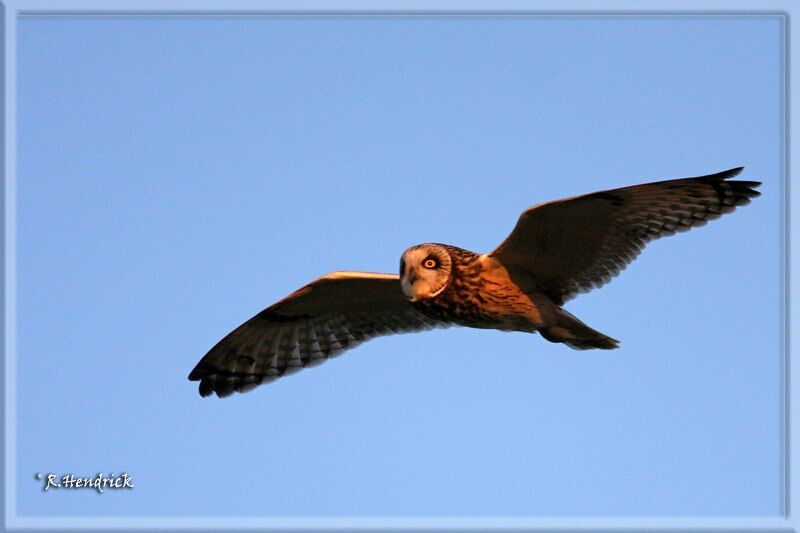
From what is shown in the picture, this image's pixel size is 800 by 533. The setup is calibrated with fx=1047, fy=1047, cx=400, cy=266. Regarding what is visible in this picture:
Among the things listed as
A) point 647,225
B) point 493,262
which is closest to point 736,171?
point 647,225

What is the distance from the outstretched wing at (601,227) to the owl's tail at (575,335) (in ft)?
0.68

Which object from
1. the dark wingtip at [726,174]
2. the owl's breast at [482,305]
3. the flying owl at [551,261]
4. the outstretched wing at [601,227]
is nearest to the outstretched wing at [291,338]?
the flying owl at [551,261]

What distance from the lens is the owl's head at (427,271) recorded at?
542 cm

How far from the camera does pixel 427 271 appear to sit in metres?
5.43

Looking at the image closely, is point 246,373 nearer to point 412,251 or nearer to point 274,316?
point 274,316

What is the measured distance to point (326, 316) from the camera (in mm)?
6566

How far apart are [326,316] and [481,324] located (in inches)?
52.0

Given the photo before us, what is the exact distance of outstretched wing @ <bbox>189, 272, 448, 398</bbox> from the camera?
6.47 m

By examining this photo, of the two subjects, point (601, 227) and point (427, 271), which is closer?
point (427, 271)

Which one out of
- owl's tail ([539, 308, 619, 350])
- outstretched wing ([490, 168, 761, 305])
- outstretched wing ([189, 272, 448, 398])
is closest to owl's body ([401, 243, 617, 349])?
owl's tail ([539, 308, 619, 350])

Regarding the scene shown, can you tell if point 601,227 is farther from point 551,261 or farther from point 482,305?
point 482,305
